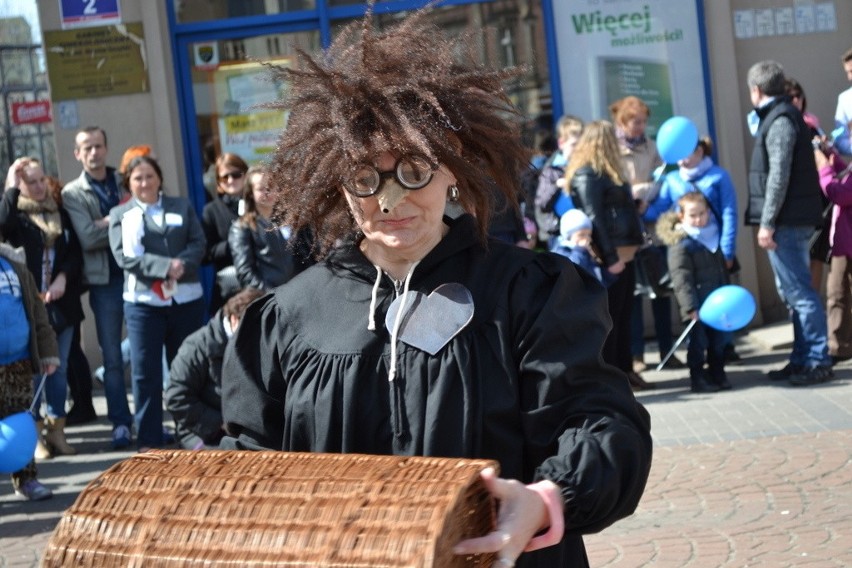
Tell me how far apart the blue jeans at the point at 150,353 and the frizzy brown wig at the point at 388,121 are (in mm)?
5695

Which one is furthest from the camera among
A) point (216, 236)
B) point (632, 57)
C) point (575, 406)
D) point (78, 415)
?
point (632, 57)

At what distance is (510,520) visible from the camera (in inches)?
88.7

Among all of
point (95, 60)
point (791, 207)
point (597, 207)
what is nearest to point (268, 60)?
point (95, 60)

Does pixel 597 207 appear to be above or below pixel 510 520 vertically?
above

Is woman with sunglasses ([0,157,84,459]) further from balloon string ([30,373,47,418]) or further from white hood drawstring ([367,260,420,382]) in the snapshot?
white hood drawstring ([367,260,420,382])

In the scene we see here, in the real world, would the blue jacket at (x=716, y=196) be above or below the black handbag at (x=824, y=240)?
above

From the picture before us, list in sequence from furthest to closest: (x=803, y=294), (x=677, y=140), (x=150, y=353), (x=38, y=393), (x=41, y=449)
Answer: (x=677, y=140)
(x=803, y=294)
(x=41, y=449)
(x=150, y=353)
(x=38, y=393)

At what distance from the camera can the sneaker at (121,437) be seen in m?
8.73

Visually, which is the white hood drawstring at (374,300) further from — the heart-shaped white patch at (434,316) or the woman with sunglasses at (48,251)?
the woman with sunglasses at (48,251)

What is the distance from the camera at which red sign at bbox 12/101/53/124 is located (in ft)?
37.7

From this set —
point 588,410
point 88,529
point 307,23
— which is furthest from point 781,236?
point 88,529

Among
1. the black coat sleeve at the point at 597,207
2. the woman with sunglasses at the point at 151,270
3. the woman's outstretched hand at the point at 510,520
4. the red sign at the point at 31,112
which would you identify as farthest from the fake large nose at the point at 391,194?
the red sign at the point at 31,112

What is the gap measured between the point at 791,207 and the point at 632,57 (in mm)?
2695

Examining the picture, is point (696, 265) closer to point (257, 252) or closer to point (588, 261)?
point (588, 261)
